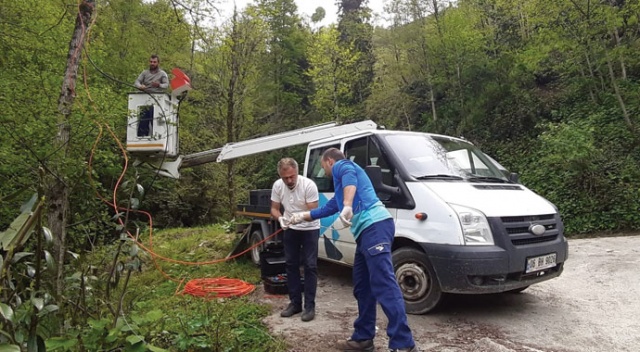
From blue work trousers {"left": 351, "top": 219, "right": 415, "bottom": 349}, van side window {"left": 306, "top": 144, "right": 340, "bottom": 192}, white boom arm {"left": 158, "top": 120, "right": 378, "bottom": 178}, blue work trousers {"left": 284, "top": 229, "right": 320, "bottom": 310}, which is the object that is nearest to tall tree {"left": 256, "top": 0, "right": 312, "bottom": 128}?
white boom arm {"left": 158, "top": 120, "right": 378, "bottom": 178}

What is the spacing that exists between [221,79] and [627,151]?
44.1ft

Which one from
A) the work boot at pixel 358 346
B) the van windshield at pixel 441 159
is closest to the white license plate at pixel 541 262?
the van windshield at pixel 441 159

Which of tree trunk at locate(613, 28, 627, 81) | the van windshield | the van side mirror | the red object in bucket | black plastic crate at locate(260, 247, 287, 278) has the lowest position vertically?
black plastic crate at locate(260, 247, 287, 278)

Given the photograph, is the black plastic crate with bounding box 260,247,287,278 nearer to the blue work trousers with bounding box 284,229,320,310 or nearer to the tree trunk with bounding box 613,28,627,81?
the blue work trousers with bounding box 284,229,320,310

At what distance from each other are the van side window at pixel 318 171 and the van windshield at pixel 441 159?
1.06 meters

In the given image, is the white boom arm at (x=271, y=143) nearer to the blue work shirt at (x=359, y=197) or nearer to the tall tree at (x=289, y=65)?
the blue work shirt at (x=359, y=197)

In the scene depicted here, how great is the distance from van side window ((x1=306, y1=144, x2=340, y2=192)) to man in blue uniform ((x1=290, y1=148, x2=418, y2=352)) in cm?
181

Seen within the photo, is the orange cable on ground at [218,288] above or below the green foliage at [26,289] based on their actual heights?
below

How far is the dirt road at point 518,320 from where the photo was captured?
3621 millimetres

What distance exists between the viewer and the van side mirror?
4387 mm

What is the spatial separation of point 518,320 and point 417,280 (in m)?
1.09

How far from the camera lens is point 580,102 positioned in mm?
15680

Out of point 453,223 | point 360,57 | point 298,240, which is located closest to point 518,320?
point 453,223

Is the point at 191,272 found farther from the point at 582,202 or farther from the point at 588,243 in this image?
the point at 582,202
